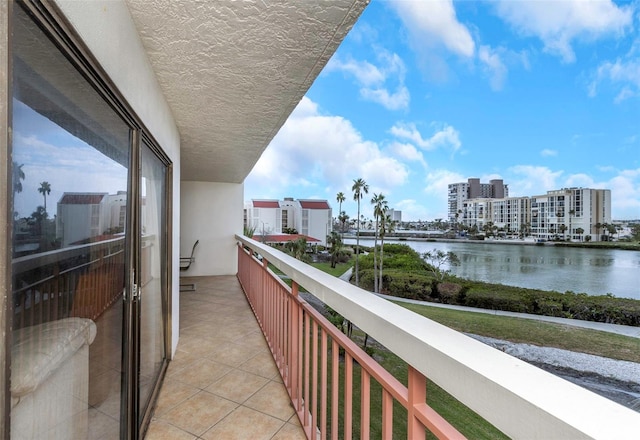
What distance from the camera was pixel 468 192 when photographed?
47562 millimetres

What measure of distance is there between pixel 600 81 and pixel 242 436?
118ft

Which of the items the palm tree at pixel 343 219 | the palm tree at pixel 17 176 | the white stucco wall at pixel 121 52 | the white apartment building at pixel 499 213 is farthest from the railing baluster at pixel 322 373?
the white apartment building at pixel 499 213

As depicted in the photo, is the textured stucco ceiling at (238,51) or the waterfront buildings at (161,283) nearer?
the waterfront buildings at (161,283)

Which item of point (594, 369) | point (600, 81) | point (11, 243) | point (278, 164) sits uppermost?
point (600, 81)

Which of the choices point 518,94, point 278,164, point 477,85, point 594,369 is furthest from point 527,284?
point 278,164

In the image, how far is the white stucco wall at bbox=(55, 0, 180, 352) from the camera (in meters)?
0.94

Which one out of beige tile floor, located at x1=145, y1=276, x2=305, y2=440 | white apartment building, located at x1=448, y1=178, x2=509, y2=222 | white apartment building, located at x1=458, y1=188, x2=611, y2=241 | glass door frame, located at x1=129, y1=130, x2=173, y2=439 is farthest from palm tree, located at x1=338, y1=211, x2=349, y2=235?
glass door frame, located at x1=129, y1=130, x2=173, y2=439

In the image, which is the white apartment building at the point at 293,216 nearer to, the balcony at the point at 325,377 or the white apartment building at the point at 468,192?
the white apartment building at the point at 468,192

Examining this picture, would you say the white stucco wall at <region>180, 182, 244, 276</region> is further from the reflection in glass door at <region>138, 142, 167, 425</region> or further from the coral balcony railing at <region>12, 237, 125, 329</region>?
the coral balcony railing at <region>12, 237, 125, 329</region>

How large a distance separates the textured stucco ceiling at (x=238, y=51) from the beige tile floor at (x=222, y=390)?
217 cm

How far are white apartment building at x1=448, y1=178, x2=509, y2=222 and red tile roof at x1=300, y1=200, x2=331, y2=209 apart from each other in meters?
21.8

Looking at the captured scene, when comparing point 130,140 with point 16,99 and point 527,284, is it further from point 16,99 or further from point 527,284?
point 527,284

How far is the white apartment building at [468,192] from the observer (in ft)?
148

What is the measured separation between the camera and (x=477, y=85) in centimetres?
3347
